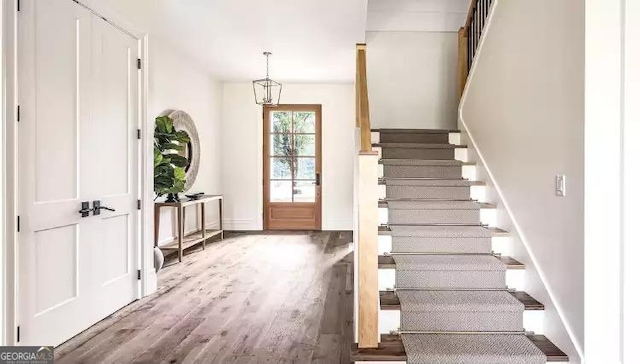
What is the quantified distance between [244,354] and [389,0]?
5094mm

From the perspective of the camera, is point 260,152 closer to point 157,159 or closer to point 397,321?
point 157,159

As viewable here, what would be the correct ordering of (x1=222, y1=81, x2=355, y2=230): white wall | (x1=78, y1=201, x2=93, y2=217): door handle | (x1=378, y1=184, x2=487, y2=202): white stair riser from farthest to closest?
(x1=222, y1=81, x2=355, y2=230): white wall < (x1=378, y1=184, x2=487, y2=202): white stair riser < (x1=78, y1=201, x2=93, y2=217): door handle

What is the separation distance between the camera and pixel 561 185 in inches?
92.0

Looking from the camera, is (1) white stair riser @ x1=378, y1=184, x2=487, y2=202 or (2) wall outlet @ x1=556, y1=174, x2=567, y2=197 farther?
(1) white stair riser @ x1=378, y1=184, x2=487, y2=202

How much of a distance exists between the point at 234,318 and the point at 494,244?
2.10 m

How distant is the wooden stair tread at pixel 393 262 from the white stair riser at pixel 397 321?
361mm

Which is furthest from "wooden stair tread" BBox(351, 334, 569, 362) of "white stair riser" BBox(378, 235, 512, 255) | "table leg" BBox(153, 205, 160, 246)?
"table leg" BBox(153, 205, 160, 246)

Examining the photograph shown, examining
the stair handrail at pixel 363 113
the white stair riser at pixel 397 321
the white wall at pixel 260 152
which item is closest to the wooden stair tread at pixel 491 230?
the white stair riser at pixel 397 321

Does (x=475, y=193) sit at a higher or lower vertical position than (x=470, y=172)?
lower

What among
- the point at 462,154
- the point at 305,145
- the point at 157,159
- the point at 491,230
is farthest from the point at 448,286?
the point at 305,145

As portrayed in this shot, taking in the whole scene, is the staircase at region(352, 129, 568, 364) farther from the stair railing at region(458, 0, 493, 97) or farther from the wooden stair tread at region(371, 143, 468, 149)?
the stair railing at region(458, 0, 493, 97)

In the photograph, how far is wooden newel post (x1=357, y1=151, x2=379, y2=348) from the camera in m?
2.38
